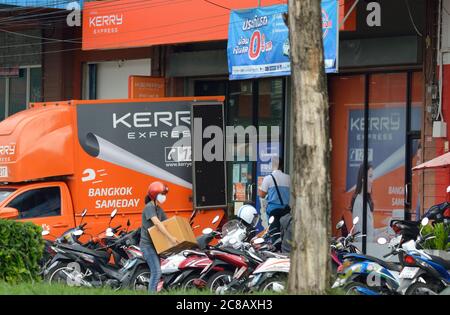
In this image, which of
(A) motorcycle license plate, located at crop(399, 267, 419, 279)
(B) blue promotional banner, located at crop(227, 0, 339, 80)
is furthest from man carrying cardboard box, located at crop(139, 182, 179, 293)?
(B) blue promotional banner, located at crop(227, 0, 339, 80)

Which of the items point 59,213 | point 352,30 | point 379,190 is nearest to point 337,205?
point 379,190

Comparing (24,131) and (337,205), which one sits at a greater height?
(24,131)

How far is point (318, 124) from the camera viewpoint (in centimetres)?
876

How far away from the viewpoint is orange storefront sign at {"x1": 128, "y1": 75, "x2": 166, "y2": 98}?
23000 millimetres

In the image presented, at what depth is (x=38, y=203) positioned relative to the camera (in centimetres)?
1733

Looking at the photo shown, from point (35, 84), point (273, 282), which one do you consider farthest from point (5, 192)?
point (35, 84)

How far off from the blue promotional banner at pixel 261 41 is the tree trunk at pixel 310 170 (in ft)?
30.0

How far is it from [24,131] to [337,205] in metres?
7.05

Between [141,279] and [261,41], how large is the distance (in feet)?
22.1

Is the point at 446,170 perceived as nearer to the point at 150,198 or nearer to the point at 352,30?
the point at 352,30

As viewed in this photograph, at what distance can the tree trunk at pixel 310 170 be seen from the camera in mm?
8719

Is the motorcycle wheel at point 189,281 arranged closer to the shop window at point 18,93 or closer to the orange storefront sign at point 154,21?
the orange storefront sign at point 154,21

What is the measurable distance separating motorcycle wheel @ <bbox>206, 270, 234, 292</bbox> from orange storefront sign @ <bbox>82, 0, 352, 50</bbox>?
793cm
